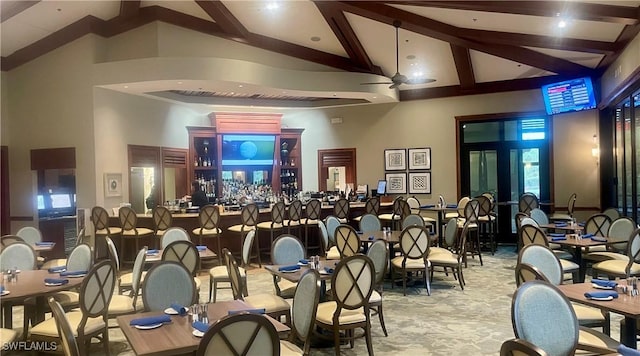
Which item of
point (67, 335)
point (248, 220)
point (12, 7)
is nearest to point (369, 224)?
point (248, 220)

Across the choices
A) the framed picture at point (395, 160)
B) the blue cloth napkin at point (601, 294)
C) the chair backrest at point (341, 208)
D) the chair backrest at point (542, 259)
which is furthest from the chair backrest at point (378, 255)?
the framed picture at point (395, 160)

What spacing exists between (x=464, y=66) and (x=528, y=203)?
318 centimetres

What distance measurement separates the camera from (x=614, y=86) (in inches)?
316

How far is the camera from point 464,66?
9.84 meters

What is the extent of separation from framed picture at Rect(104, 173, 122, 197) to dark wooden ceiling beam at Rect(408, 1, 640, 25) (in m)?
6.80

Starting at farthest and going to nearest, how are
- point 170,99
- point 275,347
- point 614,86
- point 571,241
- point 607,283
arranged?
point 170,99 < point 614,86 < point 571,241 < point 607,283 < point 275,347

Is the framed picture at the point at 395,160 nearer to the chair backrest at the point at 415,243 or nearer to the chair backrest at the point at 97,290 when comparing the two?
the chair backrest at the point at 415,243

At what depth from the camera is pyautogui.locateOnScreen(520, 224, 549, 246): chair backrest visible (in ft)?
18.9

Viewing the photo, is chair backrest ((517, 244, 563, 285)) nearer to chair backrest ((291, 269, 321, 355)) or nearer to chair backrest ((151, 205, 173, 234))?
chair backrest ((291, 269, 321, 355))

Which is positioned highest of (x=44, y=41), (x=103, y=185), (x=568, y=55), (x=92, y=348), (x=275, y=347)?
(x=44, y=41)

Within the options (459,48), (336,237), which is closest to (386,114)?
(459,48)

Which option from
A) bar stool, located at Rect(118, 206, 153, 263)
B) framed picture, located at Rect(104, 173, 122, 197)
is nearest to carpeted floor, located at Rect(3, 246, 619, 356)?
bar stool, located at Rect(118, 206, 153, 263)

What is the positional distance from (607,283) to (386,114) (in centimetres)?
833

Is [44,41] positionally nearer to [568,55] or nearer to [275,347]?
[275,347]
